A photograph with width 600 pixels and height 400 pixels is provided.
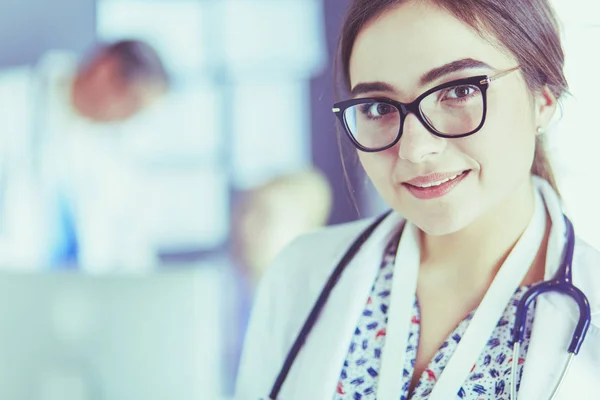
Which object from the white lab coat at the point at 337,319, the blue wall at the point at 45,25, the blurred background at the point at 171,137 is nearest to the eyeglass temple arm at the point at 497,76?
the white lab coat at the point at 337,319

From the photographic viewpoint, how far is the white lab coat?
0.88 metres

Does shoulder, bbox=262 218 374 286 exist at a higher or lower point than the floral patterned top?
higher

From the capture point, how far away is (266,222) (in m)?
3.02

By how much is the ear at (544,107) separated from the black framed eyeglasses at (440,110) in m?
0.07

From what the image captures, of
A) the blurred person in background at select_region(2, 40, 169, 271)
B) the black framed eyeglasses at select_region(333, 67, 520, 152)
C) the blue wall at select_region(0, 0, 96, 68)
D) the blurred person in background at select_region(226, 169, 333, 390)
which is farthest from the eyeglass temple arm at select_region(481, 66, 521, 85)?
the blue wall at select_region(0, 0, 96, 68)

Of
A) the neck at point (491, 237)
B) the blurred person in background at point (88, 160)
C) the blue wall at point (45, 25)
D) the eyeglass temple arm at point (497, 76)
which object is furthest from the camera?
the blue wall at point (45, 25)


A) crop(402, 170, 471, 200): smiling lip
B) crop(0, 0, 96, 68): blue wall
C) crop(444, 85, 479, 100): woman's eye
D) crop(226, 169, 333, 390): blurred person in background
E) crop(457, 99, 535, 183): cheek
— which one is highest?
crop(0, 0, 96, 68): blue wall

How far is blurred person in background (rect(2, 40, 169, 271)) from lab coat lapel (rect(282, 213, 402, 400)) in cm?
182

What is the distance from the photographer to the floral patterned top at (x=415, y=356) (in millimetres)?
912

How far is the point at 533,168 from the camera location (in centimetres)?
111

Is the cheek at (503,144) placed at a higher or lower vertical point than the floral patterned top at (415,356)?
higher

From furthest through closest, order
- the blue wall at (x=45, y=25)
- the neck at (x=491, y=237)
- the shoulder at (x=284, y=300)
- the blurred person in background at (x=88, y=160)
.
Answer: the blue wall at (x=45, y=25) → the blurred person in background at (x=88, y=160) → the shoulder at (x=284, y=300) → the neck at (x=491, y=237)

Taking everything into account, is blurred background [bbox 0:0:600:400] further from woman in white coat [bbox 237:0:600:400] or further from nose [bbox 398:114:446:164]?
nose [bbox 398:114:446:164]

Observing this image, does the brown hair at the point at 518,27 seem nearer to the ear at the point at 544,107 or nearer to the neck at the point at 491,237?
the ear at the point at 544,107
